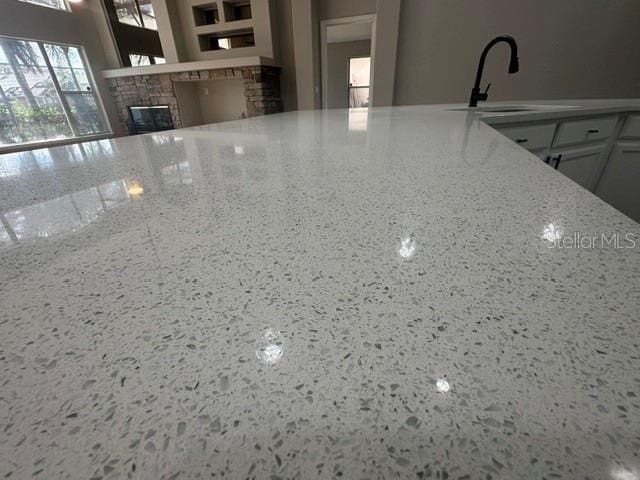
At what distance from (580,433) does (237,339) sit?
180mm

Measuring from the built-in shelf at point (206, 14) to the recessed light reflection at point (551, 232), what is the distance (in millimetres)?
5774

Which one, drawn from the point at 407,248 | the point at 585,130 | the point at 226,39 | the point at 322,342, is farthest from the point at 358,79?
the point at 322,342

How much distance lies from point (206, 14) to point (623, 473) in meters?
6.32

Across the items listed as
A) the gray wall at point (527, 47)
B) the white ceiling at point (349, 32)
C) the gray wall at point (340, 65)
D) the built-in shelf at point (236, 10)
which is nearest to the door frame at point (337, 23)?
the gray wall at point (527, 47)

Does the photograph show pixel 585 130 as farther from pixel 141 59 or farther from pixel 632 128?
pixel 141 59

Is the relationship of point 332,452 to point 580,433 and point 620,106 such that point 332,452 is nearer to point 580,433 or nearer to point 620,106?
point 580,433

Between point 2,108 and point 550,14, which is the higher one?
point 550,14

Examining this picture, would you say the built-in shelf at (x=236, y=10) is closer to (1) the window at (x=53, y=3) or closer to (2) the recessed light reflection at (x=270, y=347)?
(1) the window at (x=53, y=3)

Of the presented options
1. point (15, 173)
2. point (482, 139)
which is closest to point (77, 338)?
point (15, 173)

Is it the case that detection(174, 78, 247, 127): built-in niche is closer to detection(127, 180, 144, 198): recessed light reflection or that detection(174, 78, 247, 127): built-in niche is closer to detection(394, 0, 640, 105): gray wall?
detection(394, 0, 640, 105): gray wall

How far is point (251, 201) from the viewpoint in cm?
37

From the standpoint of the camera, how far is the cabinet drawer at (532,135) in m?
1.14

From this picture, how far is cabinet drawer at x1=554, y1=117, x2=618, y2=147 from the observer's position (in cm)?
125

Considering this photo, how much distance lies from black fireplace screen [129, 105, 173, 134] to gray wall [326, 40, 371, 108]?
10.6 feet
